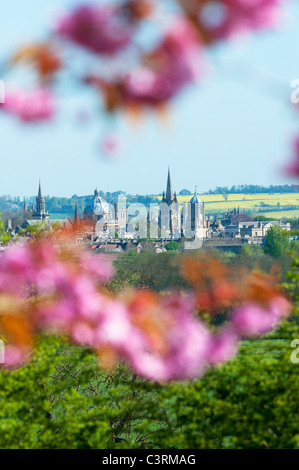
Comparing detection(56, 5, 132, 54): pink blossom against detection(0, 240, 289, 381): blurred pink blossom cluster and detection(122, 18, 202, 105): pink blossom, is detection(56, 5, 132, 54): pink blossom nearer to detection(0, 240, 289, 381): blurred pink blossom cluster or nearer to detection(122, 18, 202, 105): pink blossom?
detection(122, 18, 202, 105): pink blossom

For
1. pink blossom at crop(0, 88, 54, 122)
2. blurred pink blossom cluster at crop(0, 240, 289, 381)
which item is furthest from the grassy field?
pink blossom at crop(0, 88, 54, 122)

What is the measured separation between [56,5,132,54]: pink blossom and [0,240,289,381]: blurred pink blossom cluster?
1159mm

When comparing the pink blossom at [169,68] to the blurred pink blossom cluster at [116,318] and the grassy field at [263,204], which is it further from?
the grassy field at [263,204]

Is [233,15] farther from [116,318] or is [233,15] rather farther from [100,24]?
[116,318]

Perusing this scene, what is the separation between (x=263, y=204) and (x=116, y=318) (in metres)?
119

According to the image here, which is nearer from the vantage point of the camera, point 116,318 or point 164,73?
point 164,73

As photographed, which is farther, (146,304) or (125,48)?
(146,304)

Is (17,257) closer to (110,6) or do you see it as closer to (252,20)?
(110,6)

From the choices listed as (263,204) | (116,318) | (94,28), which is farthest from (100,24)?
(263,204)

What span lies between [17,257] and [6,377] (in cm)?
888

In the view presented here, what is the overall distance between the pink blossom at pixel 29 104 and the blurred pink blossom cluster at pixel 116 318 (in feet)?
2.72

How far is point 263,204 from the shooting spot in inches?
4756
